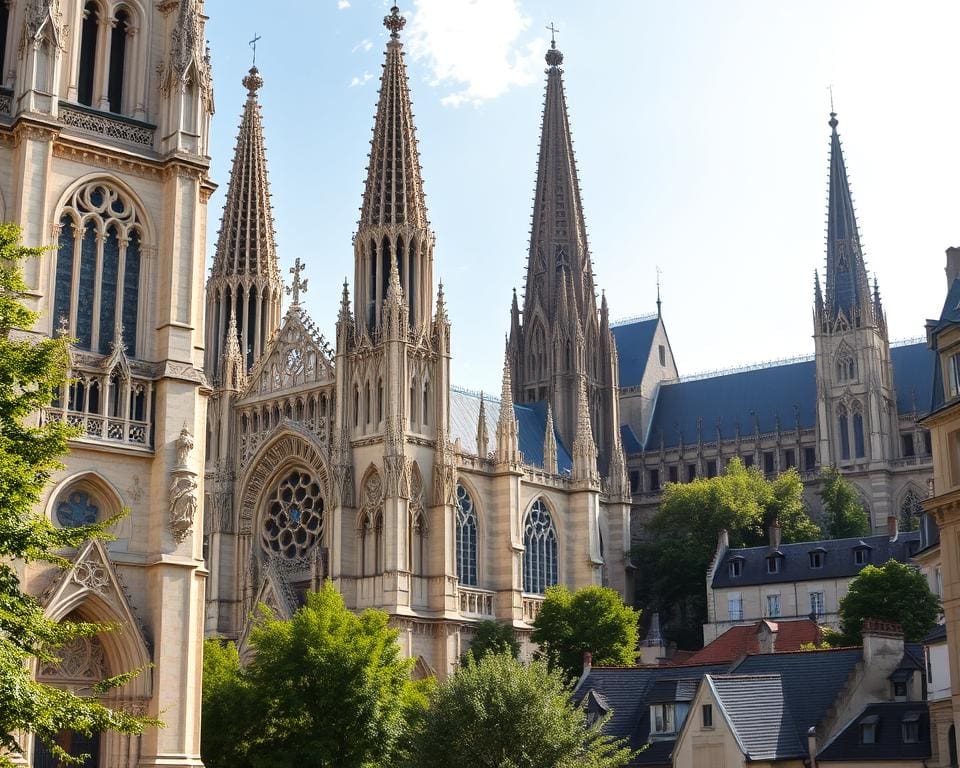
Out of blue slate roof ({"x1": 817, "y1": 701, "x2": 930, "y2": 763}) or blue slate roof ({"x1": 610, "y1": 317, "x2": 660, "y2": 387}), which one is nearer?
blue slate roof ({"x1": 817, "y1": 701, "x2": 930, "y2": 763})

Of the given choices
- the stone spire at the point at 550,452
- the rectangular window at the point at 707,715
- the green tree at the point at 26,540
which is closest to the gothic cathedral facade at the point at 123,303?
the green tree at the point at 26,540

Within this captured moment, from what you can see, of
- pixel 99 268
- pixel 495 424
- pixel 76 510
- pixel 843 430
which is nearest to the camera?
pixel 76 510

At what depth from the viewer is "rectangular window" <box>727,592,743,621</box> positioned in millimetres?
80625

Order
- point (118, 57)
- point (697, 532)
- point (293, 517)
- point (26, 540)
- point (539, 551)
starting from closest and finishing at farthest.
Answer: point (26, 540)
point (118, 57)
point (293, 517)
point (539, 551)
point (697, 532)

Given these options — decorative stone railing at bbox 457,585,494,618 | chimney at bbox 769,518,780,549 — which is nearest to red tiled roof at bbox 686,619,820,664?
chimney at bbox 769,518,780,549

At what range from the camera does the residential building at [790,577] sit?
257ft

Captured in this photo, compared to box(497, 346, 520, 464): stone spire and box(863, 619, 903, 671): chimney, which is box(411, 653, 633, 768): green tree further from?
box(497, 346, 520, 464): stone spire

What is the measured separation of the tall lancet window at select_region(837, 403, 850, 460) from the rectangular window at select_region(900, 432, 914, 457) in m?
3.42

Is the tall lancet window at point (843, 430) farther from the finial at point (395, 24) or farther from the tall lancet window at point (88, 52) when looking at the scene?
the tall lancet window at point (88, 52)

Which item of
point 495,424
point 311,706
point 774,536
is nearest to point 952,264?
point 311,706

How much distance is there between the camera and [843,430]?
97.9 meters

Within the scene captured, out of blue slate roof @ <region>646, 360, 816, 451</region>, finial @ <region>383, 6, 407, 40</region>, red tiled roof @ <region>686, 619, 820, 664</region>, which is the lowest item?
red tiled roof @ <region>686, 619, 820, 664</region>

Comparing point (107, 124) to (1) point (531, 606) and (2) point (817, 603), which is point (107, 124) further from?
(2) point (817, 603)

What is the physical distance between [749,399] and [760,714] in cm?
6588
